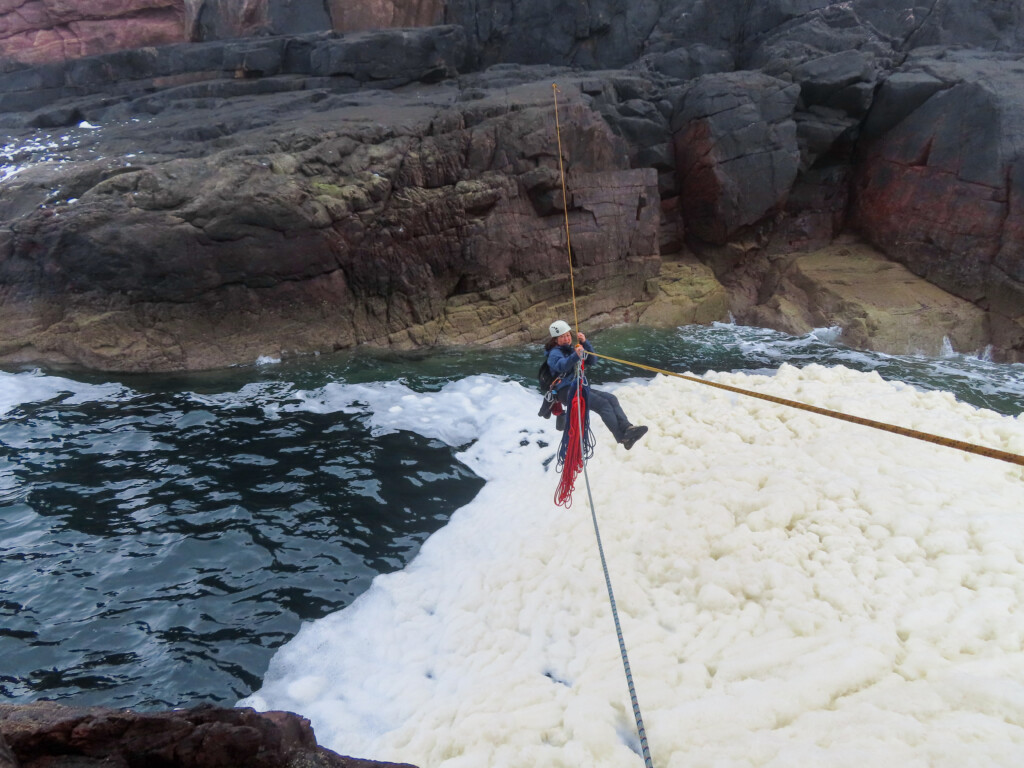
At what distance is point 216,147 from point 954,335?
16.3m

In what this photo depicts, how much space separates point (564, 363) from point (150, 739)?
4.23 metres

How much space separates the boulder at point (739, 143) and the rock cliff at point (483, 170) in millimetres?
71

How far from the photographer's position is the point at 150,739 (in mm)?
2574

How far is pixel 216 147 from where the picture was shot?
41.9 feet

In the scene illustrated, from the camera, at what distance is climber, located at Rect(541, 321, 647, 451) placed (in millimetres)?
5832

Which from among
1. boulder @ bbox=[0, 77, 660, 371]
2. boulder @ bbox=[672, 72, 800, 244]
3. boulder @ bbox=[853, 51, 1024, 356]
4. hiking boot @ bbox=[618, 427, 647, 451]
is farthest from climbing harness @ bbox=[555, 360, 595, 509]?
boulder @ bbox=[853, 51, 1024, 356]

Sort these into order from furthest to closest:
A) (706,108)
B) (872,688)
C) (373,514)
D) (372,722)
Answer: (706,108) → (373,514) → (372,722) → (872,688)

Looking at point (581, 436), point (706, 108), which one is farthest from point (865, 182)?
point (581, 436)

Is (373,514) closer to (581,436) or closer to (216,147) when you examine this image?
(581,436)

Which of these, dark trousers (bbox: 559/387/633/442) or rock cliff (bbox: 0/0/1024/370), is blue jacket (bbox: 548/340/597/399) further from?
rock cliff (bbox: 0/0/1024/370)

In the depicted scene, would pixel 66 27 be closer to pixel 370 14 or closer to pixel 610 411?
pixel 370 14

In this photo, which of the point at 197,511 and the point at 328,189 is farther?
the point at 328,189

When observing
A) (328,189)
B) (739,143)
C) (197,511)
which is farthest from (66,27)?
(739,143)

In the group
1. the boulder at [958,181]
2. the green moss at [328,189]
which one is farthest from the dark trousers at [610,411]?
the boulder at [958,181]
